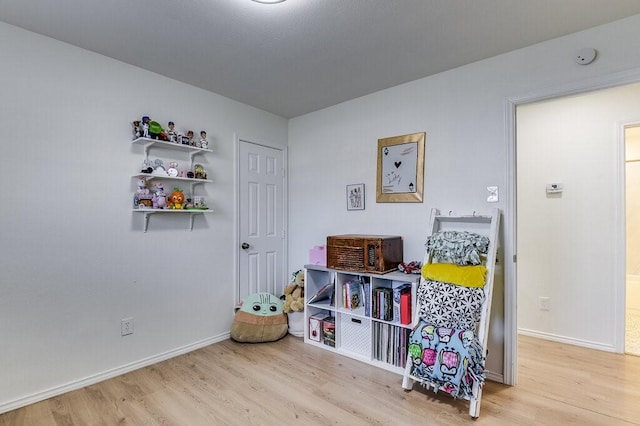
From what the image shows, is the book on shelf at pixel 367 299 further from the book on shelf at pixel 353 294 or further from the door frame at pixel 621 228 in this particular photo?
the door frame at pixel 621 228

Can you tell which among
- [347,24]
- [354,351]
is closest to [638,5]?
[347,24]

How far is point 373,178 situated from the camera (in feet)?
10.2

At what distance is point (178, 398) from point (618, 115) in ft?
13.5

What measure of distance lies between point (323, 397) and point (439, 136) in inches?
84.7

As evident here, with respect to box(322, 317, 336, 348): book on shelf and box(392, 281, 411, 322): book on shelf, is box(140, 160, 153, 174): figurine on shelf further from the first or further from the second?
box(392, 281, 411, 322): book on shelf

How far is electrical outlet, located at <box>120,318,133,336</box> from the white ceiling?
1.99 meters

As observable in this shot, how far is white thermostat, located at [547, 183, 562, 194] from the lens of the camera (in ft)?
10.2

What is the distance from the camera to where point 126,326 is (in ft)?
8.31

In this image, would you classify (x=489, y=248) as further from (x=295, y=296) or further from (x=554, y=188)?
(x=295, y=296)

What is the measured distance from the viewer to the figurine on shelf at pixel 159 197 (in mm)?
2604

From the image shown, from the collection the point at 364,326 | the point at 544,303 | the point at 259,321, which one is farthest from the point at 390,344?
the point at 544,303

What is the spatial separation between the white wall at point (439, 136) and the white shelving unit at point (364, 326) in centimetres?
42

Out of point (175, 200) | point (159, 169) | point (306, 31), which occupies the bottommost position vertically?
point (175, 200)

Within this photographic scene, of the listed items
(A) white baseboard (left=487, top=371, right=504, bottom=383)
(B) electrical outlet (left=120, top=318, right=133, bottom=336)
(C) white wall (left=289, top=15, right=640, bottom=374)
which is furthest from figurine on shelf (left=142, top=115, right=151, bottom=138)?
(A) white baseboard (left=487, top=371, right=504, bottom=383)
